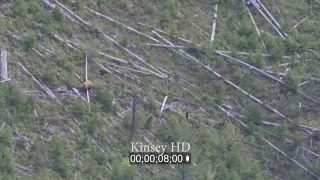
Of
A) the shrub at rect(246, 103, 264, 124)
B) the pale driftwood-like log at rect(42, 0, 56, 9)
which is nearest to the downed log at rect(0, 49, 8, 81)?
the pale driftwood-like log at rect(42, 0, 56, 9)

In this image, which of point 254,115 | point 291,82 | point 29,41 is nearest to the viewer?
point 29,41

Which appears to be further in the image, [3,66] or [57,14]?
[57,14]

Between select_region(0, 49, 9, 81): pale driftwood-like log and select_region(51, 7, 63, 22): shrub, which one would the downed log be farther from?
select_region(51, 7, 63, 22): shrub

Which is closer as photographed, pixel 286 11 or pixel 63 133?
pixel 63 133

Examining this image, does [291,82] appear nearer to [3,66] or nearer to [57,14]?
[57,14]

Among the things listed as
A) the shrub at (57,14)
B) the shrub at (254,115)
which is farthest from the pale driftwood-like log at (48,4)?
the shrub at (254,115)

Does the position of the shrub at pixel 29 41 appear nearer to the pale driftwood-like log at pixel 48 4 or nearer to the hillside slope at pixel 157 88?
the hillside slope at pixel 157 88

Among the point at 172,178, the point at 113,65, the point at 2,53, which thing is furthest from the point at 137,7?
the point at 172,178

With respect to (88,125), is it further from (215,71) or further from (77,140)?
(215,71)

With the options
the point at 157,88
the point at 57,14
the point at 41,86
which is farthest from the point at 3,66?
the point at 157,88

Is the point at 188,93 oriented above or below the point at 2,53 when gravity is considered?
below

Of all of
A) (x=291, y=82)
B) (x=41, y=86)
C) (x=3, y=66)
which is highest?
(x=3, y=66)
